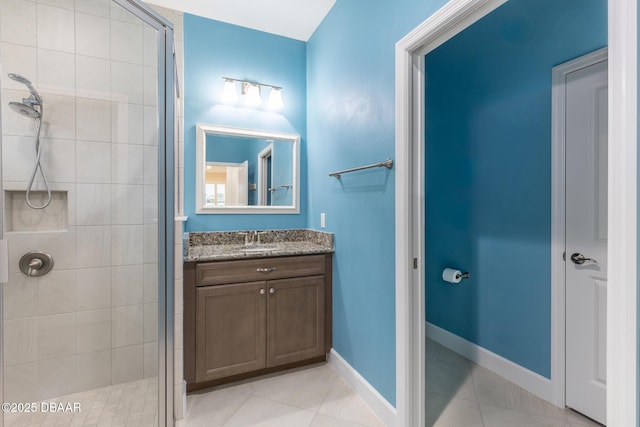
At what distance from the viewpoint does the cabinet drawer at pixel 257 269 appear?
190 cm

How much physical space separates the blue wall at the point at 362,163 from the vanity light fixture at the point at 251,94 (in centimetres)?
37

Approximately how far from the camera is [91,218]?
1.54 metres

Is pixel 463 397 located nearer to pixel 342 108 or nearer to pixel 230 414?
pixel 230 414

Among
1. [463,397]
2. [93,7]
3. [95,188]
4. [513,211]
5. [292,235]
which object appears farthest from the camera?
[292,235]

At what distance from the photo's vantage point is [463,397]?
1859 mm

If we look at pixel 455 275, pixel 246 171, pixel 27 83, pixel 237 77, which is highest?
pixel 237 77

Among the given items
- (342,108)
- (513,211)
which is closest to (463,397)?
(513,211)

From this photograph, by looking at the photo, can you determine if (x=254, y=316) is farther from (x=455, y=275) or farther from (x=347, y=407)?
(x=455, y=275)

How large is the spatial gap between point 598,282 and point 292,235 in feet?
6.86

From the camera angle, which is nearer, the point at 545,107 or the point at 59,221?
the point at 59,221

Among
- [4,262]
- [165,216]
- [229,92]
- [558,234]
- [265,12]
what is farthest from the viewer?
[229,92]

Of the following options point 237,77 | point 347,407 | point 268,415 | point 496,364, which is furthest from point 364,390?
point 237,77

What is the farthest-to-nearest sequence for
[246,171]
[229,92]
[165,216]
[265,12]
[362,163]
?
[246,171] → [229,92] → [265,12] → [362,163] → [165,216]

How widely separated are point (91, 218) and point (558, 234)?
2.64 m
